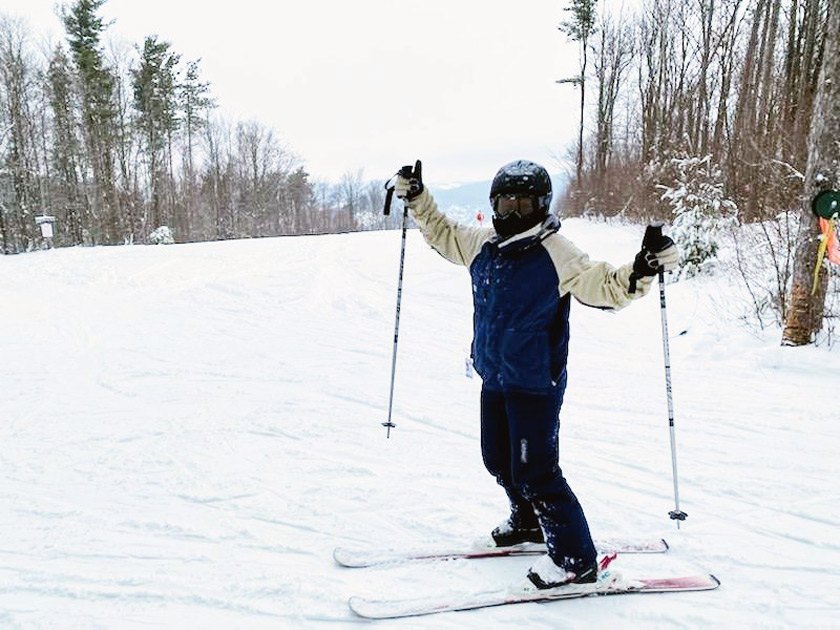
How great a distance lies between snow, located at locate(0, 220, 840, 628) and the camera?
248cm

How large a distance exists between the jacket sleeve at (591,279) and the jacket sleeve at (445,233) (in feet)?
1.46

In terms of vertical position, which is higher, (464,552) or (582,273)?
(582,273)

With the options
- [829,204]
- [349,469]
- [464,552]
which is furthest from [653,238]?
[829,204]

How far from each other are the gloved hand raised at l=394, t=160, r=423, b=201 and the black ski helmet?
0.68 meters

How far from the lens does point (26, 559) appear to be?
2.73m

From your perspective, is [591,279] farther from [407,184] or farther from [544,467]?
[407,184]

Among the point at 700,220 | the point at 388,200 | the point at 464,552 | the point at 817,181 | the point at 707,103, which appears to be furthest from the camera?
the point at 707,103

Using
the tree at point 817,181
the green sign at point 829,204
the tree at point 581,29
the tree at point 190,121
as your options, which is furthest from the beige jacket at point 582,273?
the tree at point 190,121

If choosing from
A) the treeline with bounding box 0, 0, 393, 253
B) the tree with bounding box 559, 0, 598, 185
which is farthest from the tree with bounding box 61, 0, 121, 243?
the tree with bounding box 559, 0, 598, 185

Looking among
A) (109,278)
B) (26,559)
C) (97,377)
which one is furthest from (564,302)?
(109,278)

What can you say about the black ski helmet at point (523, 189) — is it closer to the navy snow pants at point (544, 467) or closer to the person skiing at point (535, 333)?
the person skiing at point (535, 333)

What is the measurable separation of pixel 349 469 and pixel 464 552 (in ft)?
3.86

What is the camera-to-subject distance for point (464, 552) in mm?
2783

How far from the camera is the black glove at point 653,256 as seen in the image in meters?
2.11
